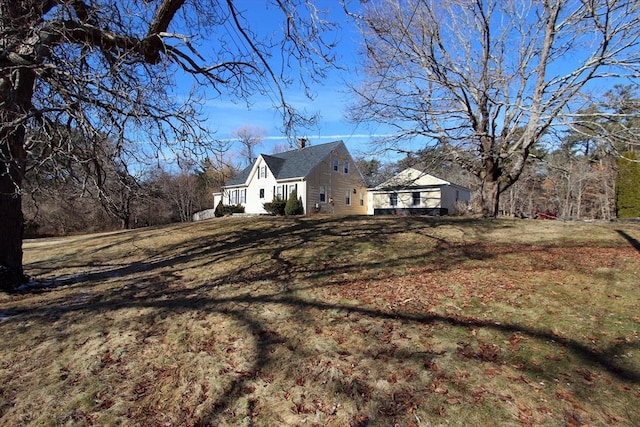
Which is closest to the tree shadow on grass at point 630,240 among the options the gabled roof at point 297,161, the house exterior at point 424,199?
the house exterior at point 424,199

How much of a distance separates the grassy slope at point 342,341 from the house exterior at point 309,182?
19.7 m

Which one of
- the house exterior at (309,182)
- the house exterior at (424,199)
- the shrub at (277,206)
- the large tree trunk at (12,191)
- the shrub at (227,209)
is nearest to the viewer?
the large tree trunk at (12,191)

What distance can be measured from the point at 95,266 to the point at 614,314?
9.58m

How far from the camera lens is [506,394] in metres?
2.78

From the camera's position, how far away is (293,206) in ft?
82.1

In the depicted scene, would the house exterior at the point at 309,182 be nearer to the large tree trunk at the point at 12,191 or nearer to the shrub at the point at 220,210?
the shrub at the point at 220,210

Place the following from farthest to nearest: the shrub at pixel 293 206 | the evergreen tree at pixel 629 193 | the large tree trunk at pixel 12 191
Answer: the shrub at pixel 293 206 → the evergreen tree at pixel 629 193 → the large tree trunk at pixel 12 191

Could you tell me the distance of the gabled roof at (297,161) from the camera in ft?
88.5

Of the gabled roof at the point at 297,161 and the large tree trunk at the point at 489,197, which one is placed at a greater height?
the gabled roof at the point at 297,161

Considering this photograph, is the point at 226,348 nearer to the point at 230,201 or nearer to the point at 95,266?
the point at 95,266

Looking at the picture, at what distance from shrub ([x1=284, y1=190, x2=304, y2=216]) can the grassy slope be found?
1786cm

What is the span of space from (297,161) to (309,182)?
3271mm

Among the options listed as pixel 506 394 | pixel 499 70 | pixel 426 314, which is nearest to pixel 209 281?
pixel 426 314

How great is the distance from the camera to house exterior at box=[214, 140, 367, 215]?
→ 87.2 feet
